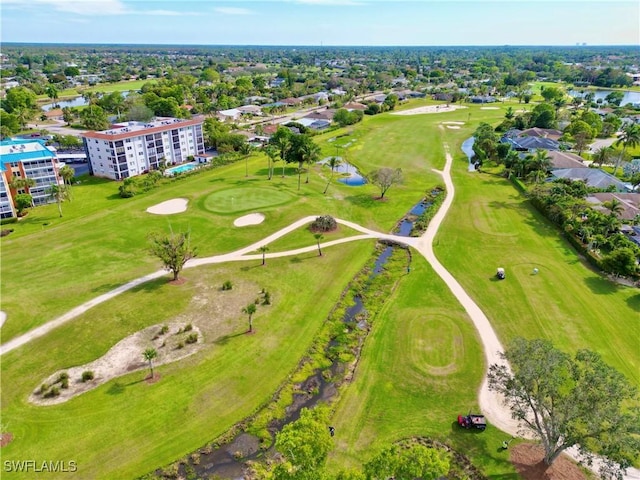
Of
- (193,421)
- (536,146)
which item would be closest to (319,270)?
(193,421)

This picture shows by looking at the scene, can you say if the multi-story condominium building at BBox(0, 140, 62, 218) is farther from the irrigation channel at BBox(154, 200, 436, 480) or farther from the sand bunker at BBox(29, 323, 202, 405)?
the irrigation channel at BBox(154, 200, 436, 480)

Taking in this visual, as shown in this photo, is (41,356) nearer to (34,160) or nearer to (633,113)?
(34,160)

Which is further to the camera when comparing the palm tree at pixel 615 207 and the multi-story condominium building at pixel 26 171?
the multi-story condominium building at pixel 26 171

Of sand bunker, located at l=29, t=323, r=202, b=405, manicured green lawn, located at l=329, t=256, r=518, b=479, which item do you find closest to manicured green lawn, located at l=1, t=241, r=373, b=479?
sand bunker, located at l=29, t=323, r=202, b=405

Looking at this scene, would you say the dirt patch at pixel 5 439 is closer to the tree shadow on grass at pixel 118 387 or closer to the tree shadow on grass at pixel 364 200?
the tree shadow on grass at pixel 118 387

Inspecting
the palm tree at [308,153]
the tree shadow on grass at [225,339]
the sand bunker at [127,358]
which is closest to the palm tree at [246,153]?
the palm tree at [308,153]

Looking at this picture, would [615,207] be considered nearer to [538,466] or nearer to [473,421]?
[473,421]

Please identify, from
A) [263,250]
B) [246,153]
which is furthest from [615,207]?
[246,153]
